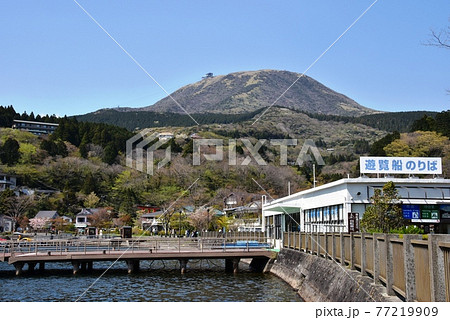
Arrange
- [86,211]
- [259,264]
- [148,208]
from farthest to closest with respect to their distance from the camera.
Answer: [148,208]
[86,211]
[259,264]

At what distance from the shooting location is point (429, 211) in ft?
95.6

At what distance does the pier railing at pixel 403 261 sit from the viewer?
709cm

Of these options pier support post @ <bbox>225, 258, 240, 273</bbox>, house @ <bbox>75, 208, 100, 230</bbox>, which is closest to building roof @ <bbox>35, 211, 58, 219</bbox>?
house @ <bbox>75, 208, 100, 230</bbox>

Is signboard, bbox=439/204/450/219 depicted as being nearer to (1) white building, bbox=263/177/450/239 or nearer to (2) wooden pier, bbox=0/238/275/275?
(1) white building, bbox=263/177/450/239

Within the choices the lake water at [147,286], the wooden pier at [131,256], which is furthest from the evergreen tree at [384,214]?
the wooden pier at [131,256]

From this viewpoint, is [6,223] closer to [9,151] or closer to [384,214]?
[9,151]

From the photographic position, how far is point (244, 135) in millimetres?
117250

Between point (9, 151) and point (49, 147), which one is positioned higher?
point (49, 147)

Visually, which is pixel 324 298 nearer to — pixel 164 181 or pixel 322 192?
pixel 322 192

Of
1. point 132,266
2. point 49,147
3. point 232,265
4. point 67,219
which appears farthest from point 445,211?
point 49,147

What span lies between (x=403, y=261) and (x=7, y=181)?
88649mm

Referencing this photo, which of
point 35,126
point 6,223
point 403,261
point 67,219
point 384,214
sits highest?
point 35,126

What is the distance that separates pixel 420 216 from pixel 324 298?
54.8 ft

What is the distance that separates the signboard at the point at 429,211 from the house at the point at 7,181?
75572 mm
